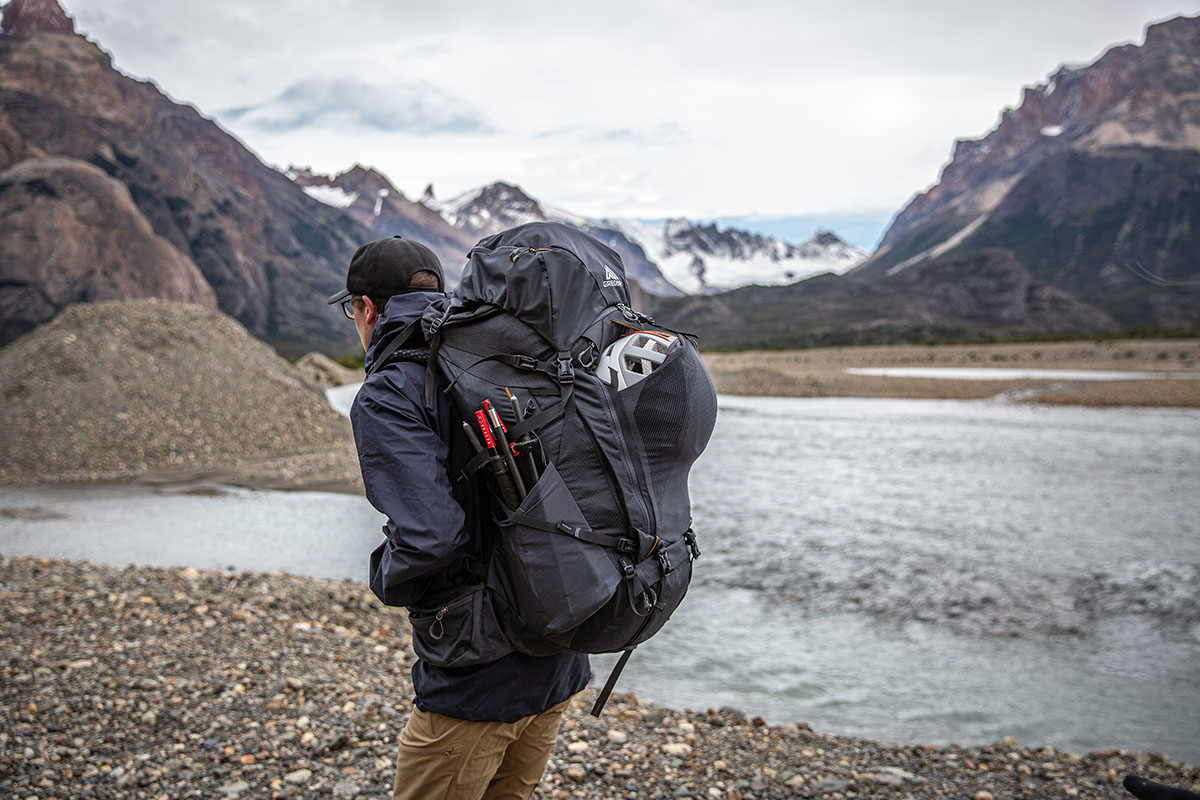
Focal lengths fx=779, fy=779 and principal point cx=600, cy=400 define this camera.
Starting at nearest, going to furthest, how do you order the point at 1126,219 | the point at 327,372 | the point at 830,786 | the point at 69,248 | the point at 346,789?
the point at 346,789 < the point at 830,786 < the point at 327,372 < the point at 69,248 < the point at 1126,219

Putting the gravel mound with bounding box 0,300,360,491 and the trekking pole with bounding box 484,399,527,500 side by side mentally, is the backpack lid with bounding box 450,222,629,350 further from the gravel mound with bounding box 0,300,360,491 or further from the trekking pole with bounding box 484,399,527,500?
the gravel mound with bounding box 0,300,360,491

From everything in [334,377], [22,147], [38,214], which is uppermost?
[22,147]

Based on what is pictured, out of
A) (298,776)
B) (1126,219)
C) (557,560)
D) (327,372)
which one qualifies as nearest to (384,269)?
(557,560)

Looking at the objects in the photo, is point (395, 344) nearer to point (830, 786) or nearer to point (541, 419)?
point (541, 419)

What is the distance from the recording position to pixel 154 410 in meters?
20.0

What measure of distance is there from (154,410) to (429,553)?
20.9 m

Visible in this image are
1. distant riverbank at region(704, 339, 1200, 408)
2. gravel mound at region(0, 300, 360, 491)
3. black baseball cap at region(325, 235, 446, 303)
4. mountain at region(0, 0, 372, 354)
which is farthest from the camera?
mountain at region(0, 0, 372, 354)

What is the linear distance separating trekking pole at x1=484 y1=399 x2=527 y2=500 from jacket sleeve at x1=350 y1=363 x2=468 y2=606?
0.18m

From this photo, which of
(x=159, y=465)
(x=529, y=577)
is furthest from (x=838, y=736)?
(x=159, y=465)

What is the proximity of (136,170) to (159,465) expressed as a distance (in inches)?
4577

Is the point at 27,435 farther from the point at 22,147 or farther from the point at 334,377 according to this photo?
the point at 22,147

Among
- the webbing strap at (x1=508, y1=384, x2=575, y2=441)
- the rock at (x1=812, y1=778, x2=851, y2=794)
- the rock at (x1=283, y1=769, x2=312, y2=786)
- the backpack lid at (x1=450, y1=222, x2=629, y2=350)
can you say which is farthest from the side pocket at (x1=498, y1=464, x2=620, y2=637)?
the rock at (x1=812, y1=778, x2=851, y2=794)

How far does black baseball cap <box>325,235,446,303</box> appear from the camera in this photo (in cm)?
264

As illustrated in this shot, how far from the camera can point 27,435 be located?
18.0 metres
